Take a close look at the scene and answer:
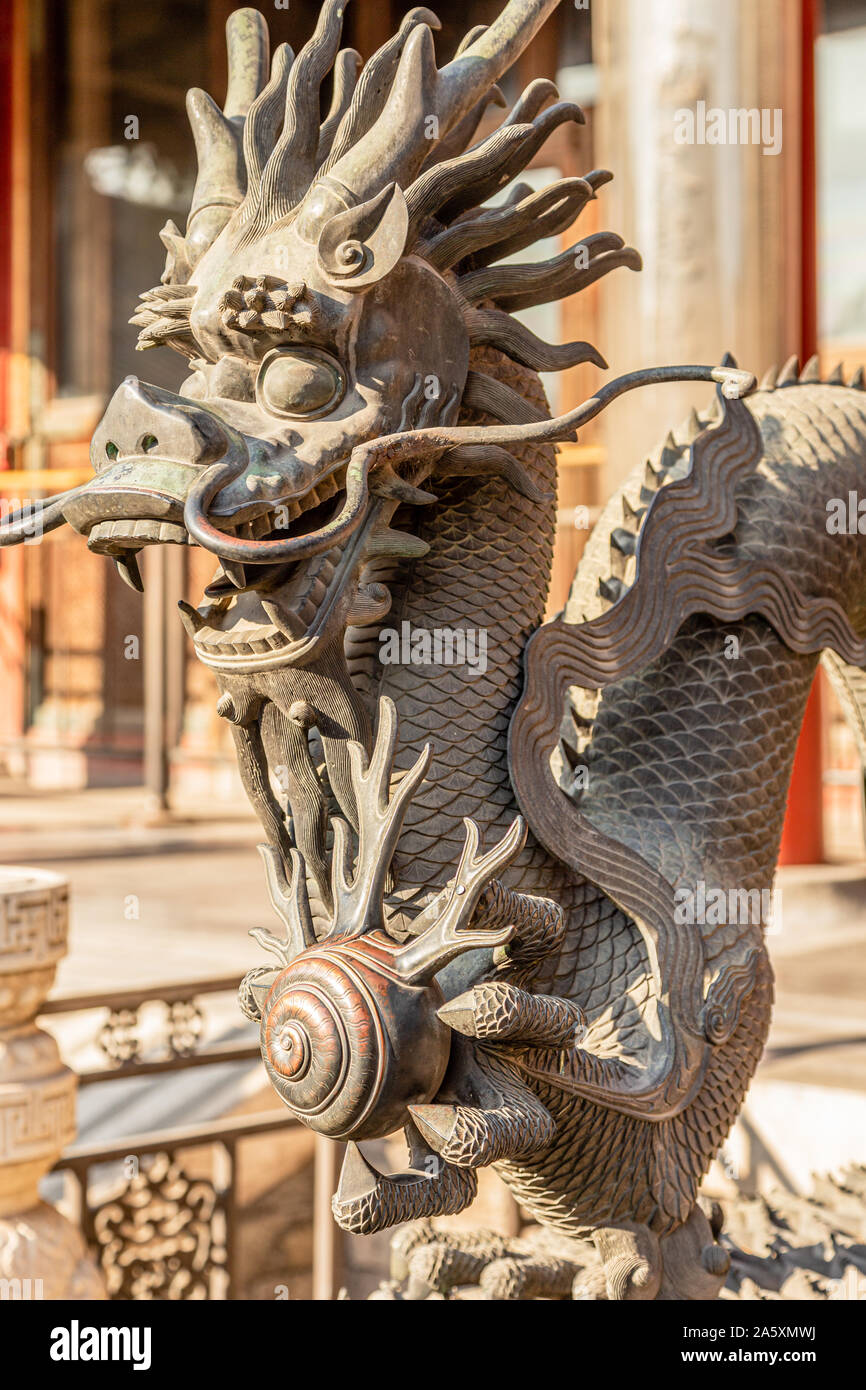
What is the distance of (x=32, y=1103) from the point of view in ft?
6.64

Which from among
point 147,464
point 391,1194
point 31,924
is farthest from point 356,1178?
point 31,924

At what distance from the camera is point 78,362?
7.98 meters

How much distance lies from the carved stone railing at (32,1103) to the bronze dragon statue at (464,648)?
981 mm

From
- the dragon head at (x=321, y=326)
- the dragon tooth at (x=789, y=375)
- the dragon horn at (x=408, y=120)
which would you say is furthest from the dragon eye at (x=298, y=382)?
the dragon tooth at (x=789, y=375)

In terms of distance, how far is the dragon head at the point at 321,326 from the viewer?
34.2 inches

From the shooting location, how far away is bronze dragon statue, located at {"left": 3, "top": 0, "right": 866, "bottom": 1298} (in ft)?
2.84

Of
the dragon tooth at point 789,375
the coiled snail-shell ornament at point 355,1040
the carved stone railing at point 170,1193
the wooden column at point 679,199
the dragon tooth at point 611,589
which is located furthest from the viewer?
the wooden column at point 679,199

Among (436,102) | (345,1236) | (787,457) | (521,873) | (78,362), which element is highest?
(78,362)

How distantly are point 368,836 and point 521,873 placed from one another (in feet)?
0.64

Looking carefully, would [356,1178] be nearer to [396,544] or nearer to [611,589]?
[396,544]

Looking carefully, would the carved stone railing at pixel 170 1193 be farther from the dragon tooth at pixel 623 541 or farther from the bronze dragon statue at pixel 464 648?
the dragon tooth at pixel 623 541
